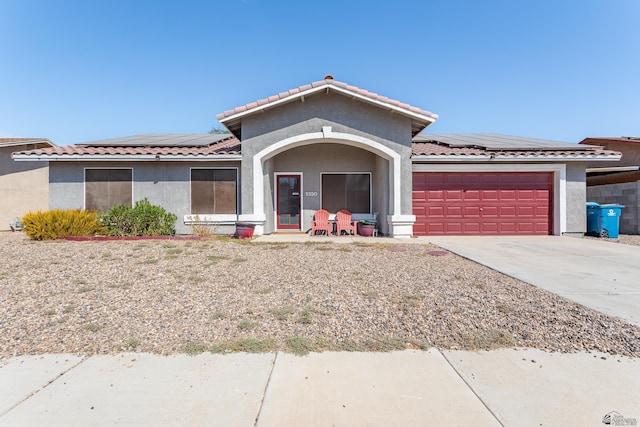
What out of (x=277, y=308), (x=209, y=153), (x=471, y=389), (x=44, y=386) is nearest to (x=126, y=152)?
(x=209, y=153)

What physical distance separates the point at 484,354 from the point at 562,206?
11.7 meters

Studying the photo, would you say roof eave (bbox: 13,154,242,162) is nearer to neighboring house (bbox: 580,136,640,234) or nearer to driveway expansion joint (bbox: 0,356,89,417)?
driveway expansion joint (bbox: 0,356,89,417)

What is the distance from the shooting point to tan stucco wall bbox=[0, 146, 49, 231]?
15391mm

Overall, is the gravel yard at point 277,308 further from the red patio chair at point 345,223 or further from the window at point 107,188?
the window at point 107,188

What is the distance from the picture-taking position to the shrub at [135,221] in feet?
33.2

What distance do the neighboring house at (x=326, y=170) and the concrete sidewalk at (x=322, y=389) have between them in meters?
8.41

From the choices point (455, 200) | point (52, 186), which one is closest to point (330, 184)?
point (455, 200)

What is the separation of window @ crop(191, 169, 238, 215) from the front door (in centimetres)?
204

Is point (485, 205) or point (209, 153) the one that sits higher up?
point (209, 153)

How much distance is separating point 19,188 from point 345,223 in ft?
53.0

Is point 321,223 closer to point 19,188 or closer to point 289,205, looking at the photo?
point 289,205

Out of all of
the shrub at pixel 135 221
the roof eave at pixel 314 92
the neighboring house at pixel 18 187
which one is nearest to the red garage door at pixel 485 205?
the roof eave at pixel 314 92

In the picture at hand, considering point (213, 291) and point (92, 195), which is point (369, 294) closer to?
point (213, 291)

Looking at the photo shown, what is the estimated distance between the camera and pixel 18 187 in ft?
50.8
